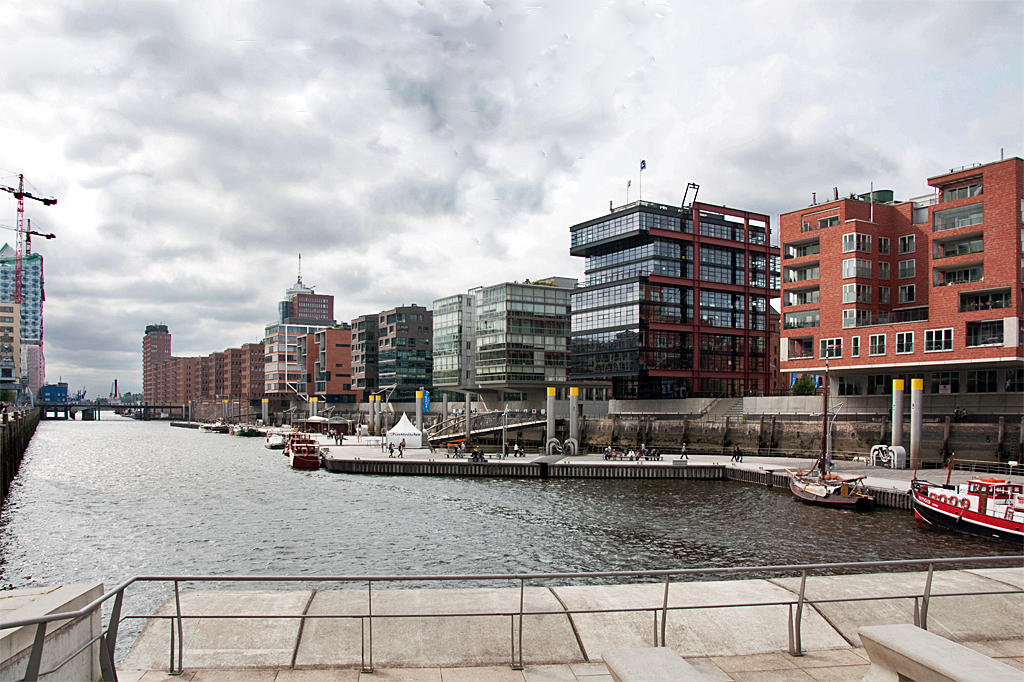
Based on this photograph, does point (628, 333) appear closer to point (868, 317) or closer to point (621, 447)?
point (621, 447)

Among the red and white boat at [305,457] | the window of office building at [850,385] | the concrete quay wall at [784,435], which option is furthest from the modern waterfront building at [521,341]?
the window of office building at [850,385]

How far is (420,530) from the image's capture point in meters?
44.3

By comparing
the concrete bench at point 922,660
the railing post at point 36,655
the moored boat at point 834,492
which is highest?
the railing post at point 36,655

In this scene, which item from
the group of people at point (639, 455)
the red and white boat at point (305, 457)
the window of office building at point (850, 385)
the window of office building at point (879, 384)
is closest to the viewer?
the window of office building at point (879, 384)

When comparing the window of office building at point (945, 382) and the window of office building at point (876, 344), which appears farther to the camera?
the window of office building at point (945, 382)

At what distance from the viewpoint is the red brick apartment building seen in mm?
64812

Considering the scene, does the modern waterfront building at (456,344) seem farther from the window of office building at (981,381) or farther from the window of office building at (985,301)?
the window of office building at (985,301)

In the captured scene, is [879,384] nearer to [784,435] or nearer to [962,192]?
[784,435]

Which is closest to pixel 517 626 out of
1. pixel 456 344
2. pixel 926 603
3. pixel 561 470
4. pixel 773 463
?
pixel 926 603

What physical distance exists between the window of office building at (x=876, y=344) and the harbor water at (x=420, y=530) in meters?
22.0

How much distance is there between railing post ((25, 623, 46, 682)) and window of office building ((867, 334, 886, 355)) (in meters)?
78.3

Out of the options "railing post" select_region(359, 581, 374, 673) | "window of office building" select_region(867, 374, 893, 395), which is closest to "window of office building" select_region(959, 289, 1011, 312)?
"window of office building" select_region(867, 374, 893, 395)

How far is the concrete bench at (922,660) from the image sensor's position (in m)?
7.30

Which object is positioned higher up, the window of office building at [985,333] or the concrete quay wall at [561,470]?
the window of office building at [985,333]
